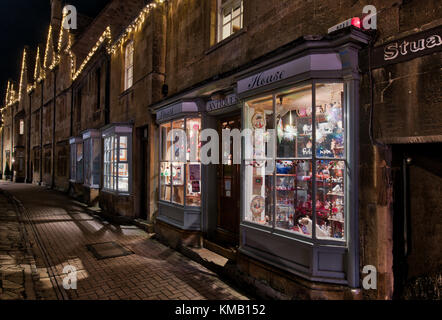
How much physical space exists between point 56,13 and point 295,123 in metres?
29.9

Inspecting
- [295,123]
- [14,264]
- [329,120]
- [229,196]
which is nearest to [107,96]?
[14,264]

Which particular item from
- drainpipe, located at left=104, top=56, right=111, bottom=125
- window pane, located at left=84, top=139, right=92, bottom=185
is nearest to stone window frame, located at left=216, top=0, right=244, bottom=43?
drainpipe, located at left=104, top=56, right=111, bottom=125

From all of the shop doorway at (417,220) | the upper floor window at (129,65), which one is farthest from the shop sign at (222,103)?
the upper floor window at (129,65)

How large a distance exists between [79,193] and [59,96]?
399 inches

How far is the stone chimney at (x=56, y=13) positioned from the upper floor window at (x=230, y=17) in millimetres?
25843

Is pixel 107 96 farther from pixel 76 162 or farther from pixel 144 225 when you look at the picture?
pixel 144 225

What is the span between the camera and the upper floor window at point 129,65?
11297 millimetres

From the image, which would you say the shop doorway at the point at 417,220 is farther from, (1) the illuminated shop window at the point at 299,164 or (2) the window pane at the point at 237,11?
(2) the window pane at the point at 237,11

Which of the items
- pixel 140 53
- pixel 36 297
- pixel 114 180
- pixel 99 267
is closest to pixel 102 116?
pixel 114 180

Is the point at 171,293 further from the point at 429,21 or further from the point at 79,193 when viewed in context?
the point at 79,193

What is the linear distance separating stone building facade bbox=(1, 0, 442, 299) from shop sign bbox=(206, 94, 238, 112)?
6 centimetres

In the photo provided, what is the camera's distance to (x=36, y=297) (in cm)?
446

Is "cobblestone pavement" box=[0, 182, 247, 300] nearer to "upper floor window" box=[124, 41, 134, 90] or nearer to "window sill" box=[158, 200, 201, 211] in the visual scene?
"window sill" box=[158, 200, 201, 211]
